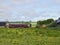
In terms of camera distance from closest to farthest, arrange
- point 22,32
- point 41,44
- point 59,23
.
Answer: point 41,44 < point 22,32 < point 59,23

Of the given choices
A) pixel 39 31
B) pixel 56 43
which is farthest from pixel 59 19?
pixel 56 43

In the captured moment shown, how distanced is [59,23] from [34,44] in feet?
37.0

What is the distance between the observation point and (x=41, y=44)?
Result: 31.9 feet

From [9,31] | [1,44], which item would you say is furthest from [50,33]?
[1,44]

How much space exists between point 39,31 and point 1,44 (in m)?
5.11

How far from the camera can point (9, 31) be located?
1438cm

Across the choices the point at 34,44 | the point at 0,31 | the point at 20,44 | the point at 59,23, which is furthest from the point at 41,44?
the point at 59,23

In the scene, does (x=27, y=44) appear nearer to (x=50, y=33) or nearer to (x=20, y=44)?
(x=20, y=44)

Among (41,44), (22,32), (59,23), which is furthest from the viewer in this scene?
(59,23)

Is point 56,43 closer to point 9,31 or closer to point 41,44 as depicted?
point 41,44

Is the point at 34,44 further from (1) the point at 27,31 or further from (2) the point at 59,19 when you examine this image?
(2) the point at 59,19

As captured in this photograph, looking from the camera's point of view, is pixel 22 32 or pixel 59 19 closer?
pixel 22 32

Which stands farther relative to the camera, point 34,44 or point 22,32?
point 22,32

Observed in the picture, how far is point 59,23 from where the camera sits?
2078cm
